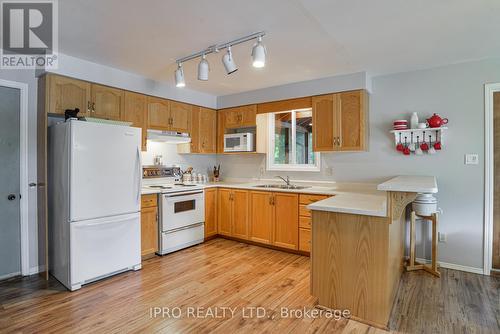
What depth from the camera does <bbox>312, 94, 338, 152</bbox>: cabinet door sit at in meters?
3.57

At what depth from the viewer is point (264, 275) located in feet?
9.69

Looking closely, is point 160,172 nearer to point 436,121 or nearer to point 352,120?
point 352,120

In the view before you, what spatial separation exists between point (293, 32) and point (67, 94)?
Result: 239 cm

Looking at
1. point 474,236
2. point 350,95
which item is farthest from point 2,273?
point 474,236

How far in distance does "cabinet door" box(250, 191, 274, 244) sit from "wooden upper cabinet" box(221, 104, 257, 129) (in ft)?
3.80

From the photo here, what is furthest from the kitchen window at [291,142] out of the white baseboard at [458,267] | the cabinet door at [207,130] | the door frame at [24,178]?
the door frame at [24,178]

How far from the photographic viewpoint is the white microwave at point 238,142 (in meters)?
4.30

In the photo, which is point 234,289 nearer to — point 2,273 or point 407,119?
point 2,273

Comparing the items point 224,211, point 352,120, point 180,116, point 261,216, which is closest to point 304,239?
point 261,216

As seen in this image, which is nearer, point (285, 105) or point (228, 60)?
point (228, 60)

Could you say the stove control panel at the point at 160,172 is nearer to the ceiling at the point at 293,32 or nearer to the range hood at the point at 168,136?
the range hood at the point at 168,136

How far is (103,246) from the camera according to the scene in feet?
9.11

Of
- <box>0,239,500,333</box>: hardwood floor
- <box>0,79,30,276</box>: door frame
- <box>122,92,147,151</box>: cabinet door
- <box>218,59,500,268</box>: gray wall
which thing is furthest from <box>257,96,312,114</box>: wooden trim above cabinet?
<box>0,79,30,276</box>: door frame

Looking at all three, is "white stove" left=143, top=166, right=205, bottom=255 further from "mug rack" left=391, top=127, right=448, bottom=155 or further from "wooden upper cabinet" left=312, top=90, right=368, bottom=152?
"mug rack" left=391, top=127, right=448, bottom=155
